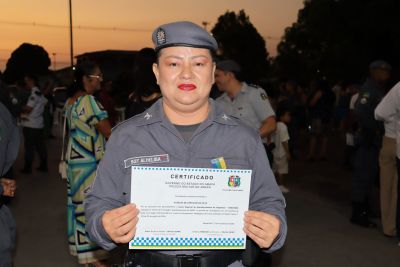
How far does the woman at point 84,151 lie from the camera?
16.6ft

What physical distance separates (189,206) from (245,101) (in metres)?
3.57

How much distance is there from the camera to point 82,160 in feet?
16.9

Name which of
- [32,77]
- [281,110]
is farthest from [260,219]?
[32,77]

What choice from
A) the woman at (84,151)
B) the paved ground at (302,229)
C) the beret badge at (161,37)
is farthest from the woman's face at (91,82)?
the beret badge at (161,37)

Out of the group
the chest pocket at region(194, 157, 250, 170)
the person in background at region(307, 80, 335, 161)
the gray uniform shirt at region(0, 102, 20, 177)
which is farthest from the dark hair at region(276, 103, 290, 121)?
the chest pocket at region(194, 157, 250, 170)

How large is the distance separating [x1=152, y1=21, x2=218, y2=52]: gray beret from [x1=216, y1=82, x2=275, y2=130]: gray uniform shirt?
318 centimetres

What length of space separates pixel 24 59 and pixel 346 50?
21432 millimetres

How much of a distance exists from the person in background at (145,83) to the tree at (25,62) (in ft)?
27.4

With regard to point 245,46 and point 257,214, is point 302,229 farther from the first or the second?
point 245,46

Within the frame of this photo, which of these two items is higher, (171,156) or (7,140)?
(171,156)

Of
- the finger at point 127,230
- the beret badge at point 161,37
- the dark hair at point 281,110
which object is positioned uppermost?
the beret badge at point 161,37

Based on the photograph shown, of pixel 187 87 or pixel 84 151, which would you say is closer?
pixel 187 87

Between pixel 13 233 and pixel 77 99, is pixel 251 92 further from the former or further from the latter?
pixel 13 233

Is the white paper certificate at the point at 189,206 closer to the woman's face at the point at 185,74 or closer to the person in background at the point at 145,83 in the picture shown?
the woman's face at the point at 185,74
